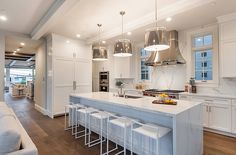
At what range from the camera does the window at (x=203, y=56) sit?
401 cm

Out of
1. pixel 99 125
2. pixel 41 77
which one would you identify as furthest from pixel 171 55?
pixel 41 77

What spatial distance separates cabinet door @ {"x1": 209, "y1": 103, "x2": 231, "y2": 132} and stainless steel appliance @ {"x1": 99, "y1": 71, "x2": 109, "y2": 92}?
402cm

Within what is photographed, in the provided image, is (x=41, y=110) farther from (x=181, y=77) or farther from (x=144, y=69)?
(x=181, y=77)

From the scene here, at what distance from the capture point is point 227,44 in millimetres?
3338

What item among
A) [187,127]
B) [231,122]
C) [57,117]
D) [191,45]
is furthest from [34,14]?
[231,122]

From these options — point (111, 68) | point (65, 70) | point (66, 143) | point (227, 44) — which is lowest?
point (66, 143)

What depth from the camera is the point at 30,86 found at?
9.80m

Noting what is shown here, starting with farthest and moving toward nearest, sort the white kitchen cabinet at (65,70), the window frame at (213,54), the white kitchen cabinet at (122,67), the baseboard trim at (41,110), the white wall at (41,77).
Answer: the white kitchen cabinet at (122,67), the white wall at (41,77), the baseboard trim at (41,110), the white kitchen cabinet at (65,70), the window frame at (213,54)

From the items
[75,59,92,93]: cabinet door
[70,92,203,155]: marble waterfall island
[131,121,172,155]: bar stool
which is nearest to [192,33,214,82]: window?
[70,92,203,155]: marble waterfall island

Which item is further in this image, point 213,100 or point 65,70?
point 65,70

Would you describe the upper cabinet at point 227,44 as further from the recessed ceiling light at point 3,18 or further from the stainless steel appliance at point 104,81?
the recessed ceiling light at point 3,18

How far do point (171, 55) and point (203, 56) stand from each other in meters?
0.96

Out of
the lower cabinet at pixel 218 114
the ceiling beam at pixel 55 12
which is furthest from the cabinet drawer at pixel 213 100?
the ceiling beam at pixel 55 12

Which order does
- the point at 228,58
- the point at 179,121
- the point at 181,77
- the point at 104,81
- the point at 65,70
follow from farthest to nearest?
1. the point at 104,81
2. the point at 65,70
3. the point at 181,77
4. the point at 228,58
5. the point at 179,121
